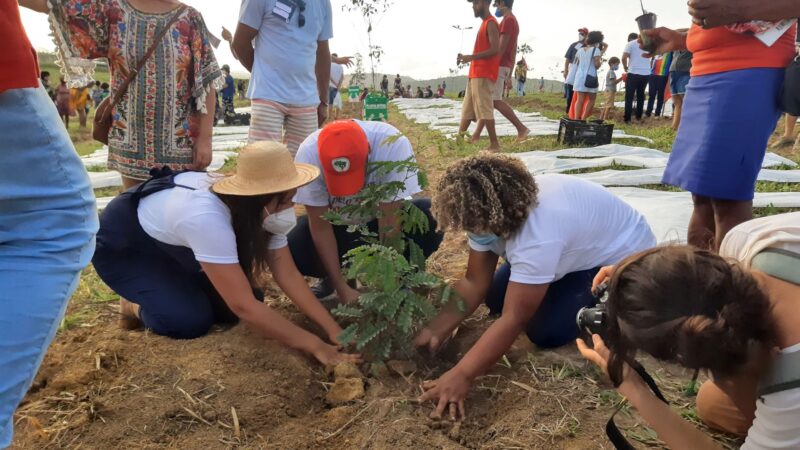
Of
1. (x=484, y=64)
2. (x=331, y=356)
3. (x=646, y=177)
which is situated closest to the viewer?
(x=331, y=356)

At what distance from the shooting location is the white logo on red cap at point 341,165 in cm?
212

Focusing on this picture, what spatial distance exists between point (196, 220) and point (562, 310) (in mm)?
1379

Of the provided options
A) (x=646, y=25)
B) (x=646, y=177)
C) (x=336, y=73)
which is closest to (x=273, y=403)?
(x=646, y=25)

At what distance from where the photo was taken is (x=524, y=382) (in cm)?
193

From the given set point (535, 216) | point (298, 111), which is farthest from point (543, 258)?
point (298, 111)

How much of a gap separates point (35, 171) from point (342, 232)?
1748 mm

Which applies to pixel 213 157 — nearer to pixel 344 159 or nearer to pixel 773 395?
pixel 344 159

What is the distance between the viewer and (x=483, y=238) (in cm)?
192

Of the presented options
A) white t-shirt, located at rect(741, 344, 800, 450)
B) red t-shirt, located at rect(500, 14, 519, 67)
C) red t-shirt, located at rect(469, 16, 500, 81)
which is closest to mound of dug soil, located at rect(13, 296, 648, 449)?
white t-shirt, located at rect(741, 344, 800, 450)

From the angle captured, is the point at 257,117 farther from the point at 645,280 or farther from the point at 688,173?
the point at 645,280

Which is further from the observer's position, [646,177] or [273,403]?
[646,177]

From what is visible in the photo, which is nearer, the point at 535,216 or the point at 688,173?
the point at 535,216

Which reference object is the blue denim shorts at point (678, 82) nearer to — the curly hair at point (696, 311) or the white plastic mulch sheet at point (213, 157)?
the white plastic mulch sheet at point (213, 157)

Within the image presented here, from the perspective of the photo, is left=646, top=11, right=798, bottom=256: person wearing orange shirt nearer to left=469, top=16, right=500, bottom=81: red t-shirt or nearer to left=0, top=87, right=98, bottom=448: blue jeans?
left=0, top=87, right=98, bottom=448: blue jeans
